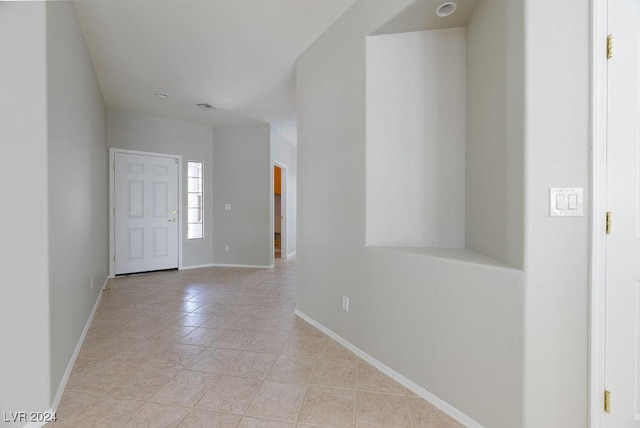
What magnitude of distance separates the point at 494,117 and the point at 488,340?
119 centimetres

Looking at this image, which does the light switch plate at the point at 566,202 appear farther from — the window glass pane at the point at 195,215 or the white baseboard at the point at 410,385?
the window glass pane at the point at 195,215

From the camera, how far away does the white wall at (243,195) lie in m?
5.73

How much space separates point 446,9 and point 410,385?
7.86 feet

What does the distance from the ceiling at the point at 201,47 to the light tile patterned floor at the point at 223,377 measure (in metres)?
2.69

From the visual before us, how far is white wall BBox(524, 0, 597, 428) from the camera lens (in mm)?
1341

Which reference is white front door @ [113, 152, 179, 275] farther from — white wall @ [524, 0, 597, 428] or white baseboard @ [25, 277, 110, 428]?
white wall @ [524, 0, 597, 428]

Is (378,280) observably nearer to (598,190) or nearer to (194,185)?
(598,190)

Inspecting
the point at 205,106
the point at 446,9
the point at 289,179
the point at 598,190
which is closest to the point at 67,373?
the point at 598,190

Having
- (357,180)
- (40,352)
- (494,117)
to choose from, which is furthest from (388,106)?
(40,352)

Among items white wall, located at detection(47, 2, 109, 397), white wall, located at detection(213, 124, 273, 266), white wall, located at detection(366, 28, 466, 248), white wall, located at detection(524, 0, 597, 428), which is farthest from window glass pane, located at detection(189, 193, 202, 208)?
white wall, located at detection(524, 0, 597, 428)

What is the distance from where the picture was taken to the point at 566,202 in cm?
136

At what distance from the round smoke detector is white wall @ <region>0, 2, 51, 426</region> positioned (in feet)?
7.29

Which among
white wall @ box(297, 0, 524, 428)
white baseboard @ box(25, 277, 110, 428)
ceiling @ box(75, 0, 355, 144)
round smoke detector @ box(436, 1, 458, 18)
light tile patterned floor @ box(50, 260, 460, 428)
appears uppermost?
ceiling @ box(75, 0, 355, 144)

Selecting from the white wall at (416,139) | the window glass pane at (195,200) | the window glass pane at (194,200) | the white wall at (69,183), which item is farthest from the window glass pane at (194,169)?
the white wall at (416,139)
